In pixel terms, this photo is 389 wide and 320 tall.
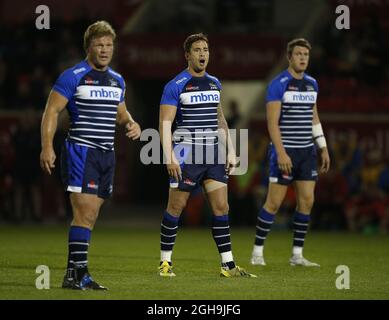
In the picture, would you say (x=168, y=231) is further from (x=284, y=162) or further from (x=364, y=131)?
(x=364, y=131)

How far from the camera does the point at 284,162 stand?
12.4 m

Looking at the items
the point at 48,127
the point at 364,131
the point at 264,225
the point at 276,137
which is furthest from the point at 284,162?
the point at 364,131

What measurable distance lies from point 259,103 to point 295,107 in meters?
10.2

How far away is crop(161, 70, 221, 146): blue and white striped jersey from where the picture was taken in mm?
11086

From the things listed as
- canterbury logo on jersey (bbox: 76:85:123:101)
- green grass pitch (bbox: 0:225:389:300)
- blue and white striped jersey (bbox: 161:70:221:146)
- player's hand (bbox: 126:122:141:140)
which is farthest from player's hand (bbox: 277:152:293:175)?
canterbury logo on jersey (bbox: 76:85:123:101)

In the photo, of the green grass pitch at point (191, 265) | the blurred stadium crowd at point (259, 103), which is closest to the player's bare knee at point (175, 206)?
the green grass pitch at point (191, 265)

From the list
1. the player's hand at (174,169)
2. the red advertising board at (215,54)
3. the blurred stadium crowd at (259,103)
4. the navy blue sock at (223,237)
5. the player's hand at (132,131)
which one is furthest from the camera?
the red advertising board at (215,54)

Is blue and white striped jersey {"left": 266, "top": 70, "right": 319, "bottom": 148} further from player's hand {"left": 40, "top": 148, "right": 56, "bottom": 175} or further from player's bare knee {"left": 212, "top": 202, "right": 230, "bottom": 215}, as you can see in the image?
player's hand {"left": 40, "top": 148, "right": 56, "bottom": 175}

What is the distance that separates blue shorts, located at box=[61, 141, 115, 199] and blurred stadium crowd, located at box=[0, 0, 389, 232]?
9914 mm

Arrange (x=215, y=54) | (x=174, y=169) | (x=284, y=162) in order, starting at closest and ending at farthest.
A: (x=174, y=169)
(x=284, y=162)
(x=215, y=54)

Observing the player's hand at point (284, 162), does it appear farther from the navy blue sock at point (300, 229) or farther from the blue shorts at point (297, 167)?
the navy blue sock at point (300, 229)

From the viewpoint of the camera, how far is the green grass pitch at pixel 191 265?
9.66 metres

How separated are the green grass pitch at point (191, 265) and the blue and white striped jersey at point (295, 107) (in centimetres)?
149

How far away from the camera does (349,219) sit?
19.6 m
